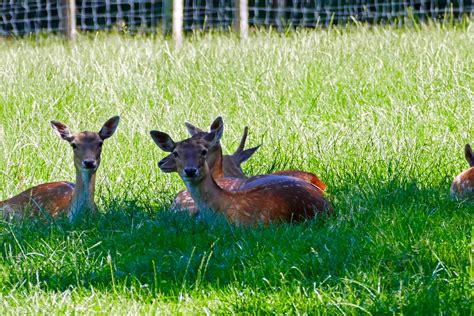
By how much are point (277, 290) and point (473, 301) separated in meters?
0.94

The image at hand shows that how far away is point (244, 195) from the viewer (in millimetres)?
6527

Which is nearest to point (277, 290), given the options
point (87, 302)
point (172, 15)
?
point (87, 302)

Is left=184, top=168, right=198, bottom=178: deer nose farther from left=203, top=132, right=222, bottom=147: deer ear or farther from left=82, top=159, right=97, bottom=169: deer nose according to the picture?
left=82, top=159, right=97, bottom=169: deer nose

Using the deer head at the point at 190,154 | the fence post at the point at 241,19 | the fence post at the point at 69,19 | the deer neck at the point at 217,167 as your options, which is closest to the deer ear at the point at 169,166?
the deer head at the point at 190,154

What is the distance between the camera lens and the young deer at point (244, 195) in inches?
249

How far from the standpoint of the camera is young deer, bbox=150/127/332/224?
632 centimetres

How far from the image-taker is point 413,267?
195 inches

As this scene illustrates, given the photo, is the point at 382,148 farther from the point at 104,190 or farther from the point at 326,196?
the point at 104,190

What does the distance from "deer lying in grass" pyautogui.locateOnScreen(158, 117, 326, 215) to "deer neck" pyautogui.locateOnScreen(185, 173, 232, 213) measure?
0.10 metres

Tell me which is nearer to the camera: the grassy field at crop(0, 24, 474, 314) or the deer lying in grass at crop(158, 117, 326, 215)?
the grassy field at crop(0, 24, 474, 314)

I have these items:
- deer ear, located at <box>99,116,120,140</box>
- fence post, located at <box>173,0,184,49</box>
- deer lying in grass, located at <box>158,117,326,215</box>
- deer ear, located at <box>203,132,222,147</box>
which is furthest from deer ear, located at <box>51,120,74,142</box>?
fence post, located at <box>173,0,184,49</box>

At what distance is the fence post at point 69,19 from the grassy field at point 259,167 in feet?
2.57

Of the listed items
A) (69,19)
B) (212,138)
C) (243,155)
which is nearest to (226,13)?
(69,19)

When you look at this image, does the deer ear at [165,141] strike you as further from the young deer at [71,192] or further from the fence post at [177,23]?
the fence post at [177,23]
